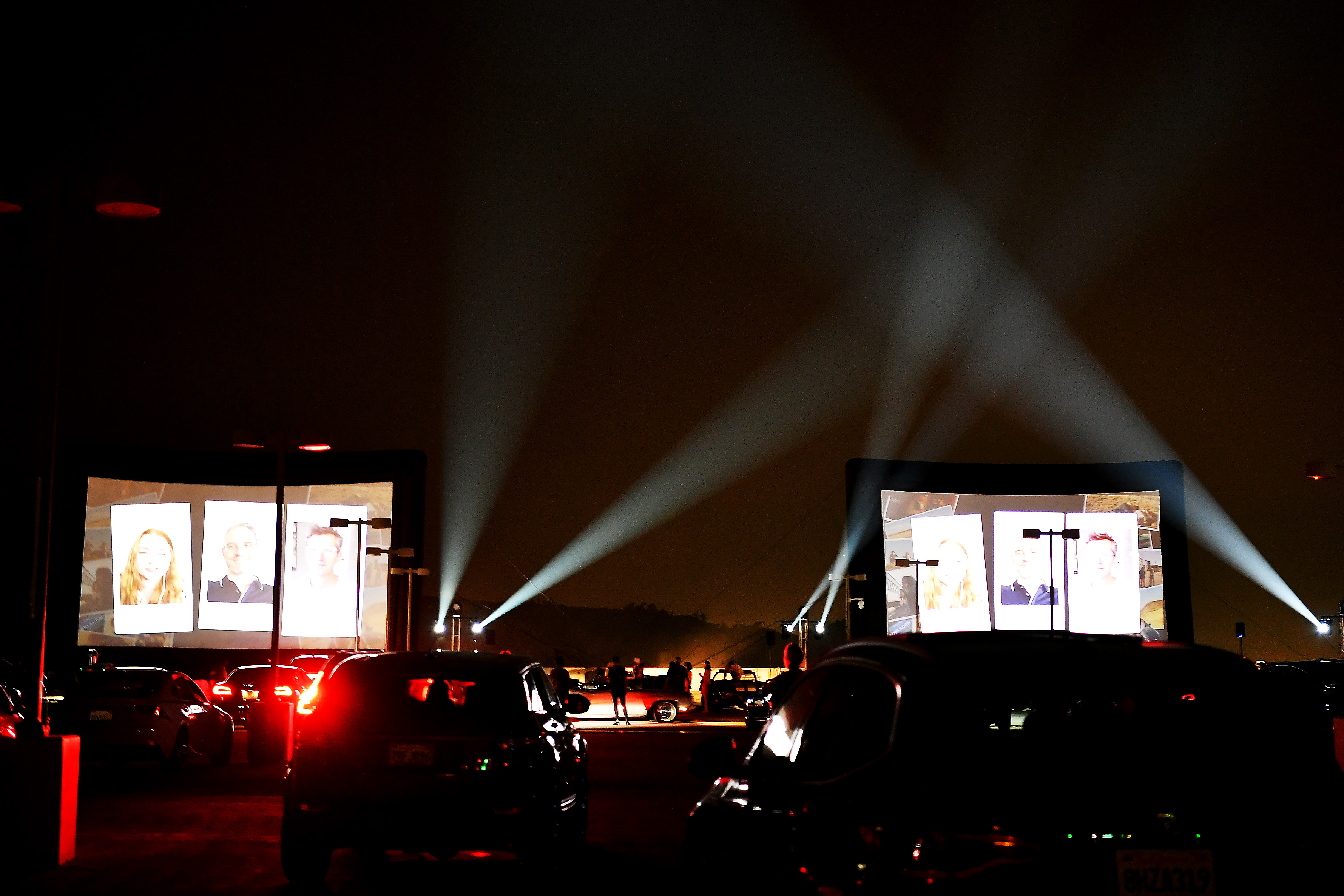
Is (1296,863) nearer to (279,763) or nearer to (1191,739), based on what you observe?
(1191,739)

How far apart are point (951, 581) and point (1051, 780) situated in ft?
129

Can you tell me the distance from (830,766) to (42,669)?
853 centimetres

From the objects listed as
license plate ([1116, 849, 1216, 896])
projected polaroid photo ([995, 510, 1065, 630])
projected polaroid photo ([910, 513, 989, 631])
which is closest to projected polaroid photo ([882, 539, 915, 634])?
projected polaroid photo ([910, 513, 989, 631])

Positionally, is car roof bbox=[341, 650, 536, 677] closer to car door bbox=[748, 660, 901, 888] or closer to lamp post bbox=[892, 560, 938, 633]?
car door bbox=[748, 660, 901, 888]

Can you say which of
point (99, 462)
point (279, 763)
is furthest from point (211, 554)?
point (279, 763)

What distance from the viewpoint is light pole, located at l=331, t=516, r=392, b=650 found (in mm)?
33062

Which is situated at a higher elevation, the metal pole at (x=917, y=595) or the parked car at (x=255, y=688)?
the metal pole at (x=917, y=595)

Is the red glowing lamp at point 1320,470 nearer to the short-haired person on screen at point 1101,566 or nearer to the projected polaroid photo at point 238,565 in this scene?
the short-haired person on screen at point 1101,566

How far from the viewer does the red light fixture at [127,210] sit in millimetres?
11734

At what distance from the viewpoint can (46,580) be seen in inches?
460

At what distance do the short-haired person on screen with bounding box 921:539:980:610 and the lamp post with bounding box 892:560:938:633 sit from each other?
222 mm

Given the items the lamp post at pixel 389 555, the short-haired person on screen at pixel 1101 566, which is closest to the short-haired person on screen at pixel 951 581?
the short-haired person on screen at pixel 1101 566

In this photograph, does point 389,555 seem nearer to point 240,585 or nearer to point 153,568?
point 240,585

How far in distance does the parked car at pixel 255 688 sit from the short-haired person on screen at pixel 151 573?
7.83 meters
